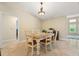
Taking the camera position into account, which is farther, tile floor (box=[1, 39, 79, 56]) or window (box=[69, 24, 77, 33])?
window (box=[69, 24, 77, 33])

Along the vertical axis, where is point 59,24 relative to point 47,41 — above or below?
above

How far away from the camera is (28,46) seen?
248cm

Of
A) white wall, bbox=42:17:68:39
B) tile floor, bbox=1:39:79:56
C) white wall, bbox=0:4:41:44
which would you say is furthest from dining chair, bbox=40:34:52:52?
white wall, bbox=0:4:41:44

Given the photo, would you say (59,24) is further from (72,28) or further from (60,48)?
(60,48)

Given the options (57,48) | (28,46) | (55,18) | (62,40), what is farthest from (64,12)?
(28,46)

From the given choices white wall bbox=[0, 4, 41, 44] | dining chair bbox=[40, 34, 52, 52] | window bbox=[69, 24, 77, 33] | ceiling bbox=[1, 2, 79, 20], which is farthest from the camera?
dining chair bbox=[40, 34, 52, 52]

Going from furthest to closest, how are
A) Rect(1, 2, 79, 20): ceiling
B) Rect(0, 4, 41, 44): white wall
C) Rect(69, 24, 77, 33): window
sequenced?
Rect(69, 24, 77, 33): window
Rect(0, 4, 41, 44): white wall
Rect(1, 2, 79, 20): ceiling

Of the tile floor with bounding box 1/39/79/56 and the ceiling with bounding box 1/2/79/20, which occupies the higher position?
the ceiling with bounding box 1/2/79/20

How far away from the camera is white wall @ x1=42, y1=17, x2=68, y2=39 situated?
2.30 meters

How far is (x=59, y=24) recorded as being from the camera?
7.84 feet

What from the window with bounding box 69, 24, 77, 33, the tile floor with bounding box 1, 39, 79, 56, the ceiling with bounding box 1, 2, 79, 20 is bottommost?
the tile floor with bounding box 1, 39, 79, 56

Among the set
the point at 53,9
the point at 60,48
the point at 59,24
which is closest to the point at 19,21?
the point at 53,9

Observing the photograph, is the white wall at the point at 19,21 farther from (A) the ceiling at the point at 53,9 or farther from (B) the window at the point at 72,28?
(B) the window at the point at 72,28

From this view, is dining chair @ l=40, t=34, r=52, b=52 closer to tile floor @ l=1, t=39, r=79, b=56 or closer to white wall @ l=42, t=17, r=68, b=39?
tile floor @ l=1, t=39, r=79, b=56
